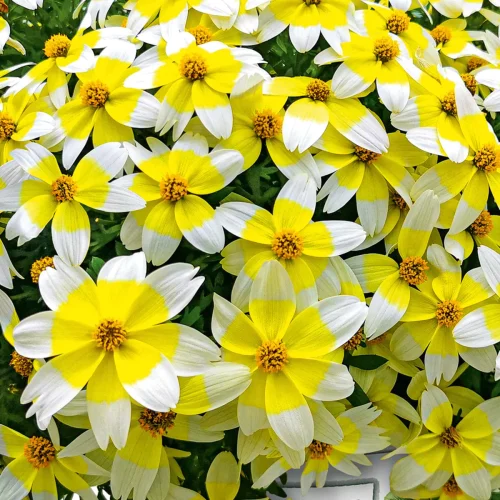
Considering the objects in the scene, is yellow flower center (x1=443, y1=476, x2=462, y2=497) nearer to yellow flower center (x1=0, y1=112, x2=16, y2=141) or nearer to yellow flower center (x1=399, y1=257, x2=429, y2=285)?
yellow flower center (x1=399, y1=257, x2=429, y2=285)

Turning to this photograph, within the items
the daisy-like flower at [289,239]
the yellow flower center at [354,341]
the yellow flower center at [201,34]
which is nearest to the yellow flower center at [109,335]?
the daisy-like flower at [289,239]

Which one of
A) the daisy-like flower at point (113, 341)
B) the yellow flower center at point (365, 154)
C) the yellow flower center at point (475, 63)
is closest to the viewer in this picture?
the daisy-like flower at point (113, 341)

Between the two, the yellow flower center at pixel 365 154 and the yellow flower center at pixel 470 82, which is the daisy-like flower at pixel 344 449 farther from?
the yellow flower center at pixel 470 82

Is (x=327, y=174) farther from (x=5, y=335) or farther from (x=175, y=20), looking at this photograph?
(x=5, y=335)

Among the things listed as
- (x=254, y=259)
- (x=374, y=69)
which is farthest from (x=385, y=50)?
(x=254, y=259)

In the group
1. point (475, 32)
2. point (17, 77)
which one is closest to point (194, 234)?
point (17, 77)

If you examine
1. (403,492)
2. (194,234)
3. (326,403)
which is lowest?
(403,492)

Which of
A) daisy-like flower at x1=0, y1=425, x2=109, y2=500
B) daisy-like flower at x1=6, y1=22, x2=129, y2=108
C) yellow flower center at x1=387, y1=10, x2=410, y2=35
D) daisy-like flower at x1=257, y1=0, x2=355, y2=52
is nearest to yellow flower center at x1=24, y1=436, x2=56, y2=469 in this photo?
daisy-like flower at x1=0, y1=425, x2=109, y2=500
